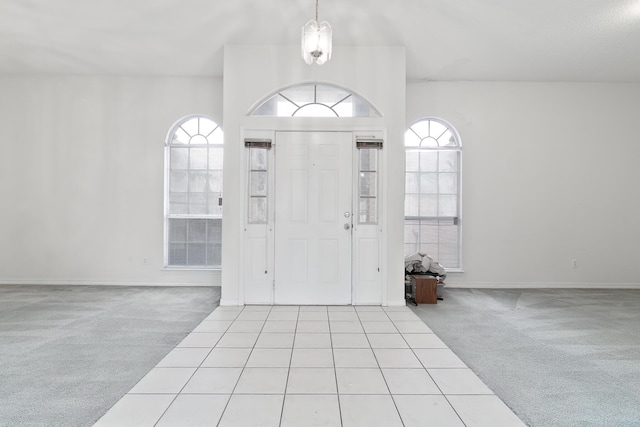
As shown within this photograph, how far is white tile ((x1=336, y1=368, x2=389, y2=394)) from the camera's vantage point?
7.30ft

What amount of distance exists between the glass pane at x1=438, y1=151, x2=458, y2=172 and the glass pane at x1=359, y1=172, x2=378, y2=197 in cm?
171

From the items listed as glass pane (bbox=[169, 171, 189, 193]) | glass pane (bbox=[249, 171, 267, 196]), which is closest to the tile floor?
glass pane (bbox=[249, 171, 267, 196])

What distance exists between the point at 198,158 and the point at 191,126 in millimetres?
506

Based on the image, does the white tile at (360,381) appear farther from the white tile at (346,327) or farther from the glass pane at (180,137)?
the glass pane at (180,137)

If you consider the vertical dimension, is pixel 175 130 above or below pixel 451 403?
above

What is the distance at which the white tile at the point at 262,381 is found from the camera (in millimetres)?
2223

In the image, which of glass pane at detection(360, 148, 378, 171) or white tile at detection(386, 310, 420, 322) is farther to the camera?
glass pane at detection(360, 148, 378, 171)

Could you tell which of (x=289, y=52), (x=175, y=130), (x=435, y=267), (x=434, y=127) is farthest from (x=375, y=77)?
(x=175, y=130)

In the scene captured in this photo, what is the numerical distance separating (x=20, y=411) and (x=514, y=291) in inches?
216

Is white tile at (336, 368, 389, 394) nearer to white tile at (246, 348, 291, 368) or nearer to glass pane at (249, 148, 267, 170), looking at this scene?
white tile at (246, 348, 291, 368)

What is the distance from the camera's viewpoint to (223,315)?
3.87 m

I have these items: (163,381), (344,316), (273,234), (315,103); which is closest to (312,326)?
(344,316)

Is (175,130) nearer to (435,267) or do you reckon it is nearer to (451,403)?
(435,267)

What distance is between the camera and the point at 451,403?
2090 millimetres
